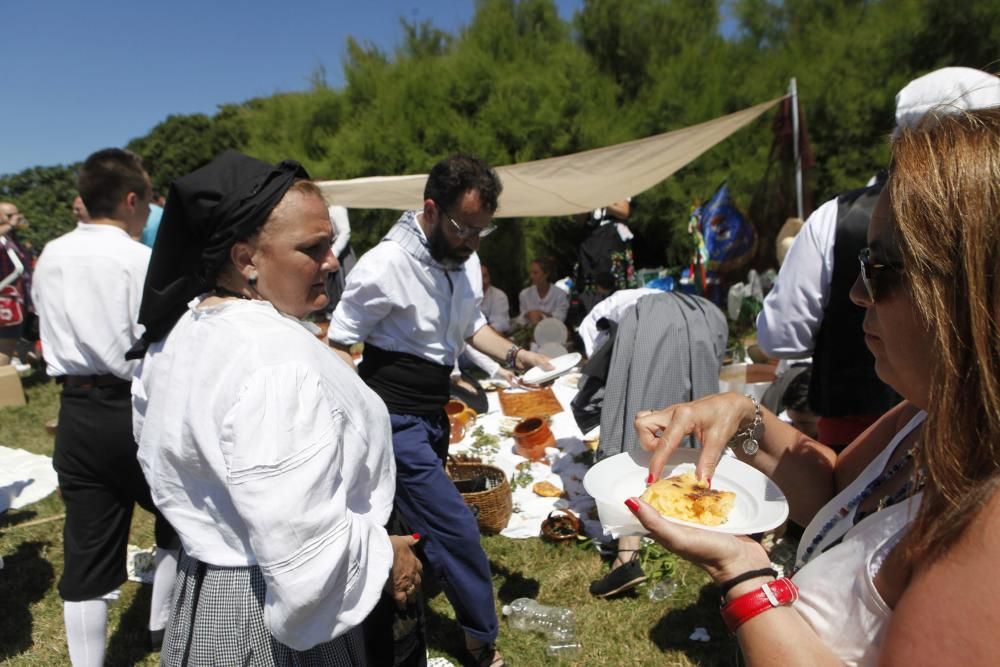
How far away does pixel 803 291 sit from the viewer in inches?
96.2

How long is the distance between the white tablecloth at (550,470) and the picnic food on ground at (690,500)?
2713 millimetres

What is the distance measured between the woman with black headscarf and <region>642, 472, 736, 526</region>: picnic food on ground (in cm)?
65

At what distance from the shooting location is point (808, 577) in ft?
3.63

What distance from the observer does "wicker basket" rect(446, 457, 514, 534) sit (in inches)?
161

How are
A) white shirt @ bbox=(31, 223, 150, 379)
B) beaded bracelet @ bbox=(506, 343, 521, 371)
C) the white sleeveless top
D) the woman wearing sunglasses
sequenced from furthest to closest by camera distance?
beaded bracelet @ bbox=(506, 343, 521, 371) < white shirt @ bbox=(31, 223, 150, 379) < the white sleeveless top < the woman wearing sunglasses

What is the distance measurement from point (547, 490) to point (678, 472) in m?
3.17

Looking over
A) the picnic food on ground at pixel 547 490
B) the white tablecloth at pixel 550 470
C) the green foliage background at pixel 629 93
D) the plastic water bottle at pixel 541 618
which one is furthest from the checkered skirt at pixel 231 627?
the green foliage background at pixel 629 93

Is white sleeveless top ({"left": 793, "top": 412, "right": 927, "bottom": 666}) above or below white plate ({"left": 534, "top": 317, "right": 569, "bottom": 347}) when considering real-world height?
above

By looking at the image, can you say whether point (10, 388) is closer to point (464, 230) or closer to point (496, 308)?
point (496, 308)

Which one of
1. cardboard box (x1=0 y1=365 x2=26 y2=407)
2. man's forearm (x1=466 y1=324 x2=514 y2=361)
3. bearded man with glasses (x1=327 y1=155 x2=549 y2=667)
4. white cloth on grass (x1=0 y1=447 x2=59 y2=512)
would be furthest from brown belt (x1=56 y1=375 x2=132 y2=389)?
cardboard box (x1=0 y1=365 x2=26 y2=407)

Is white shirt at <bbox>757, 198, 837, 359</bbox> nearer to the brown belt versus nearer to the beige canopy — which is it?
the brown belt

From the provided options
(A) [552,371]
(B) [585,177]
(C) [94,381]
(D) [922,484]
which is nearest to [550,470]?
(A) [552,371]

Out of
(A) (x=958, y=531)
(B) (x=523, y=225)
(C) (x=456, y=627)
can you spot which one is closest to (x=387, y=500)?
(A) (x=958, y=531)

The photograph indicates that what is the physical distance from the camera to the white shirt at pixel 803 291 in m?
2.37
